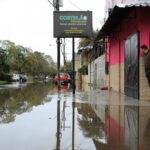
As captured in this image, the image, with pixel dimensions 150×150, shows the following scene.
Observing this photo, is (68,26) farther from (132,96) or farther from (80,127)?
(80,127)

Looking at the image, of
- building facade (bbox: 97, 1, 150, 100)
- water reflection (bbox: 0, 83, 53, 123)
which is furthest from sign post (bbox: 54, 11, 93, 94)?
water reflection (bbox: 0, 83, 53, 123)

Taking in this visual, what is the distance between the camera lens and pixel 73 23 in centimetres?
1320

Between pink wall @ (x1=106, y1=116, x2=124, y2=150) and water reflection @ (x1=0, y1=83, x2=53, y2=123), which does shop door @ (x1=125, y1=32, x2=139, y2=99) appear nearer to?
water reflection @ (x1=0, y1=83, x2=53, y2=123)

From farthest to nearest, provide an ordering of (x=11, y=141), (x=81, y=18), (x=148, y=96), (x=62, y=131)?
1. (x=81, y=18)
2. (x=148, y=96)
3. (x=62, y=131)
4. (x=11, y=141)

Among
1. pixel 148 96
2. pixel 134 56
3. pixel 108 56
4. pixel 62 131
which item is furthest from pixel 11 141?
pixel 108 56

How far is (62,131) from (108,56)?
14.9m

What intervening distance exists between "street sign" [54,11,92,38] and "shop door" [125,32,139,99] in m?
2.63

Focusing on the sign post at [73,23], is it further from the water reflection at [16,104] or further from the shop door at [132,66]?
the water reflection at [16,104]

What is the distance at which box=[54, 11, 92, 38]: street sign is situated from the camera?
1316 cm

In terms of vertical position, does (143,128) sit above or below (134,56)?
below

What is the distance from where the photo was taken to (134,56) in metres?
10.9

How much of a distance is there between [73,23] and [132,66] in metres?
4.59

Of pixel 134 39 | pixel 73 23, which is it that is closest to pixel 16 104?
pixel 73 23

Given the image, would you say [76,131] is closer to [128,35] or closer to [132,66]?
[132,66]
